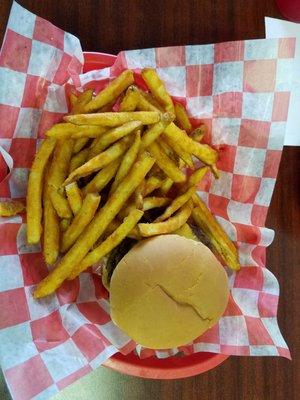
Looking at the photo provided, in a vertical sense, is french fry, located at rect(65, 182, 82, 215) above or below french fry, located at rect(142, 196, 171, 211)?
above

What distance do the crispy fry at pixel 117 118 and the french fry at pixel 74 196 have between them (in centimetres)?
12

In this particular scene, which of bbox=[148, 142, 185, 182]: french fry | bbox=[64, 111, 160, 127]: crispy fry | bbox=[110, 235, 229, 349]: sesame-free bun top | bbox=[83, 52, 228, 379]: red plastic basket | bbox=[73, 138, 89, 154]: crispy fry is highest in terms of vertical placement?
bbox=[64, 111, 160, 127]: crispy fry

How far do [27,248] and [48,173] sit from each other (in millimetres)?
164

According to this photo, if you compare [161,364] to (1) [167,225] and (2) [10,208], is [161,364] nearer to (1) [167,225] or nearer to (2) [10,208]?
(1) [167,225]

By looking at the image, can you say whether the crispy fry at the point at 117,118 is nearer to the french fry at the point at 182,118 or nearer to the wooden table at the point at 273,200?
the french fry at the point at 182,118

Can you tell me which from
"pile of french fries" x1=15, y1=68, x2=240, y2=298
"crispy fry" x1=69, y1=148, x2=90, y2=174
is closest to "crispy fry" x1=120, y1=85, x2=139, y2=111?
"pile of french fries" x1=15, y1=68, x2=240, y2=298

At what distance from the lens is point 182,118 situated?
1097mm

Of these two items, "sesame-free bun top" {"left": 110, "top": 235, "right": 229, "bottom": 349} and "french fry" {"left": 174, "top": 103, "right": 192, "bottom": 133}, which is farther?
"french fry" {"left": 174, "top": 103, "right": 192, "bottom": 133}

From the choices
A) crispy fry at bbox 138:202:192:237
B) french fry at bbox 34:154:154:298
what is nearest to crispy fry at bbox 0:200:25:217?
french fry at bbox 34:154:154:298

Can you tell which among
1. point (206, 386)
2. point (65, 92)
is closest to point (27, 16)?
point (65, 92)

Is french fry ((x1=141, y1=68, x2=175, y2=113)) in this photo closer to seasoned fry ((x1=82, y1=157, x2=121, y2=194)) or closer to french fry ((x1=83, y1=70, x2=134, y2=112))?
french fry ((x1=83, y1=70, x2=134, y2=112))

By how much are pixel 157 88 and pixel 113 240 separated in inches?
12.7

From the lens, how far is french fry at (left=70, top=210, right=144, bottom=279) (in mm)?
954

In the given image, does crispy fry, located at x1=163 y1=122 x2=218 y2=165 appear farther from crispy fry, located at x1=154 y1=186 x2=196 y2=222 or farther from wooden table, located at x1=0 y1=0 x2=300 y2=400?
A: wooden table, located at x1=0 y1=0 x2=300 y2=400
